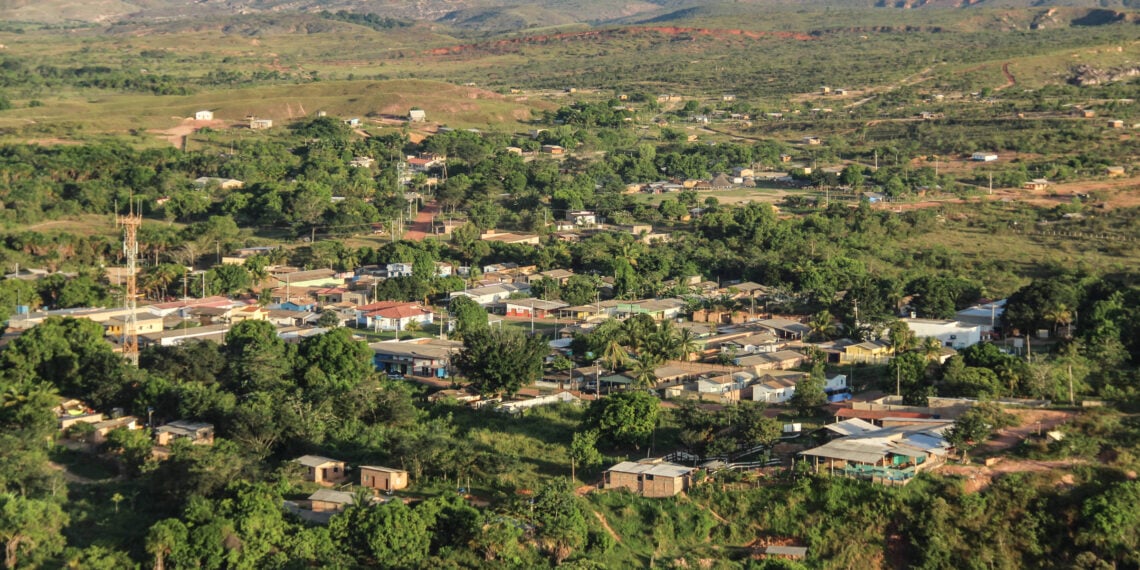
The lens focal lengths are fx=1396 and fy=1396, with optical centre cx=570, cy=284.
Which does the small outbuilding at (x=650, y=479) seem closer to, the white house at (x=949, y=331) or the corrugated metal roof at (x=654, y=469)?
the corrugated metal roof at (x=654, y=469)

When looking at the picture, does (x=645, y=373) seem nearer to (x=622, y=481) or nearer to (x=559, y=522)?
(x=622, y=481)

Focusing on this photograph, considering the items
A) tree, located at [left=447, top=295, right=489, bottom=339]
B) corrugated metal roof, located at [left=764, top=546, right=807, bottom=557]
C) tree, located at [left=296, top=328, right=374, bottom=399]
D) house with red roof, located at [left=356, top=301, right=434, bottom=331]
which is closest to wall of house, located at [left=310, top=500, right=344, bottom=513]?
tree, located at [left=296, top=328, right=374, bottom=399]

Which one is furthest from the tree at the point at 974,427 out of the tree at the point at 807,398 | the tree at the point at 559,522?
the tree at the point at 559,522

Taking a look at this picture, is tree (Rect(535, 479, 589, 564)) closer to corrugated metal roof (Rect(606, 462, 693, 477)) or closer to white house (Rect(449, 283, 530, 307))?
corrugated metal roof (Rect(606, 462, 693, 477))

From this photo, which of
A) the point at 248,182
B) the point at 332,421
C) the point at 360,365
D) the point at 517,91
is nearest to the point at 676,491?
the point at 332,421

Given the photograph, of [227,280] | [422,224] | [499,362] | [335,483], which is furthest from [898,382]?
[422,224]

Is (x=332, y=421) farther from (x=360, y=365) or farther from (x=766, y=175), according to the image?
(x=766, y=175)
